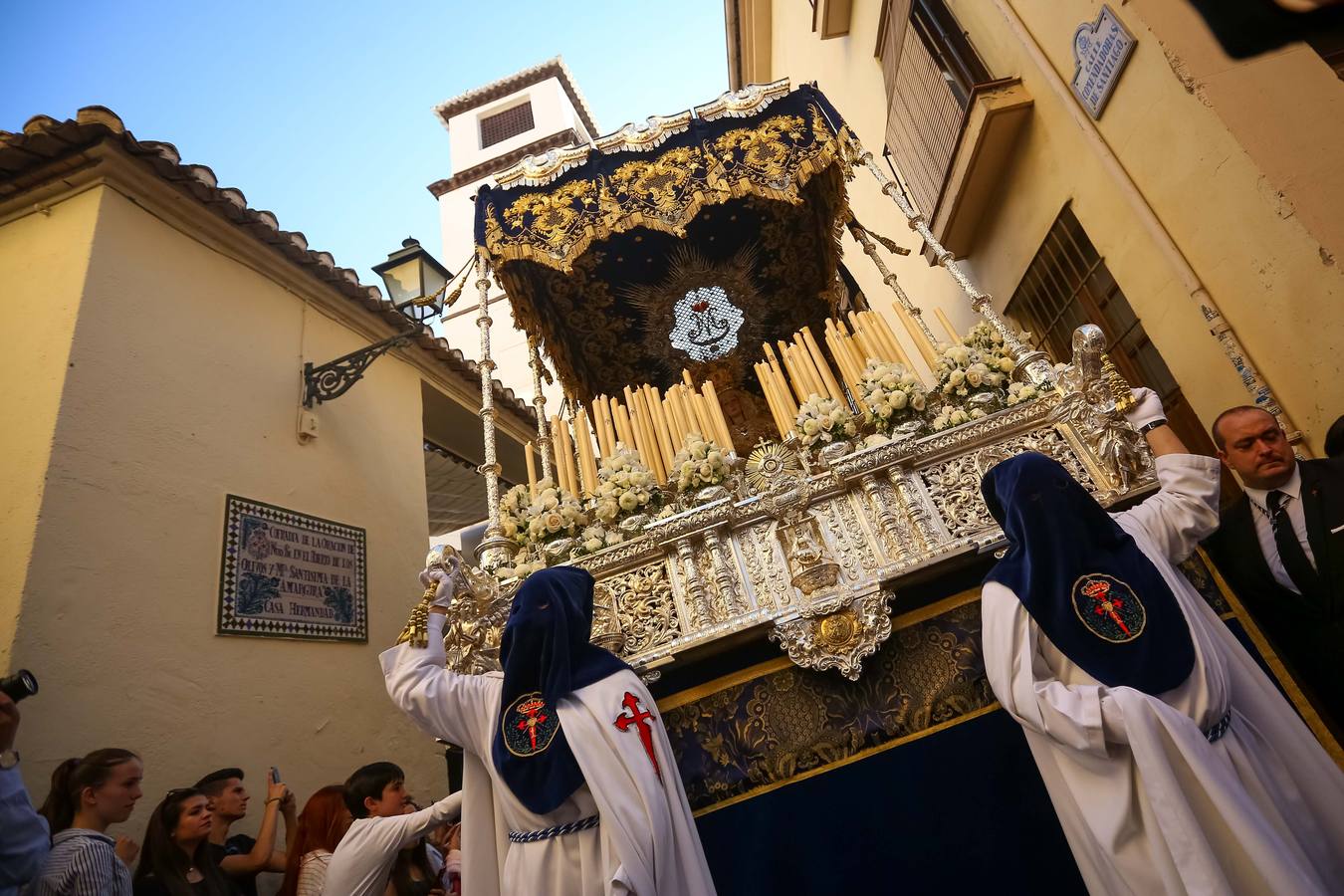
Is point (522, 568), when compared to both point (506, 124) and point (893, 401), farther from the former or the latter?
point (506, 124)

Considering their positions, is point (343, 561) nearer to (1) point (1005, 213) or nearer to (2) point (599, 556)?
(2) point (599, 556)

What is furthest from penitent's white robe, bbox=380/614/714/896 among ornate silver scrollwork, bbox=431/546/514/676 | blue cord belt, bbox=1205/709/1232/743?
blue cord belt, bbox=1205/709/1232/743

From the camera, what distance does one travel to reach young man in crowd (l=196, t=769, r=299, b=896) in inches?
116

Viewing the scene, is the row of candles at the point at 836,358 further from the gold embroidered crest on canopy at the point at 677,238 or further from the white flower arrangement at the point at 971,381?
the gold embroidered crest on canopy at the point at 677,238

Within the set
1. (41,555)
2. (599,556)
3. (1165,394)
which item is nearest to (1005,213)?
(1165,394)

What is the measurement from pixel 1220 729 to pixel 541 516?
8.73ft

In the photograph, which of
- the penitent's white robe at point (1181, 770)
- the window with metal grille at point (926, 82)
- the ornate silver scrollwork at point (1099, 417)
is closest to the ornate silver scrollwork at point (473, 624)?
the penitent's white robe at point (1181, 770)

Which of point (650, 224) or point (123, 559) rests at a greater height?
point (650, 224)

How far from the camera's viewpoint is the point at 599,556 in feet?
10.1

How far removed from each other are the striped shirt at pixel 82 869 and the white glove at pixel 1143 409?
12.9ft

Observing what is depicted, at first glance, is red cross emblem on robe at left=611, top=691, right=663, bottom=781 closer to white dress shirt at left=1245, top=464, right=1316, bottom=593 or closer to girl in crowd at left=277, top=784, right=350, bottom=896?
girl in crowd at left=277, top=784, right=350, bottom=896

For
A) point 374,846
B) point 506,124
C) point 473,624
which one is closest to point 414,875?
point 374,846

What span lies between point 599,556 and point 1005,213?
165 inches

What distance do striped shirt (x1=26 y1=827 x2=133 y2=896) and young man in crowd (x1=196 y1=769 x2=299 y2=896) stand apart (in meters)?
0.69
